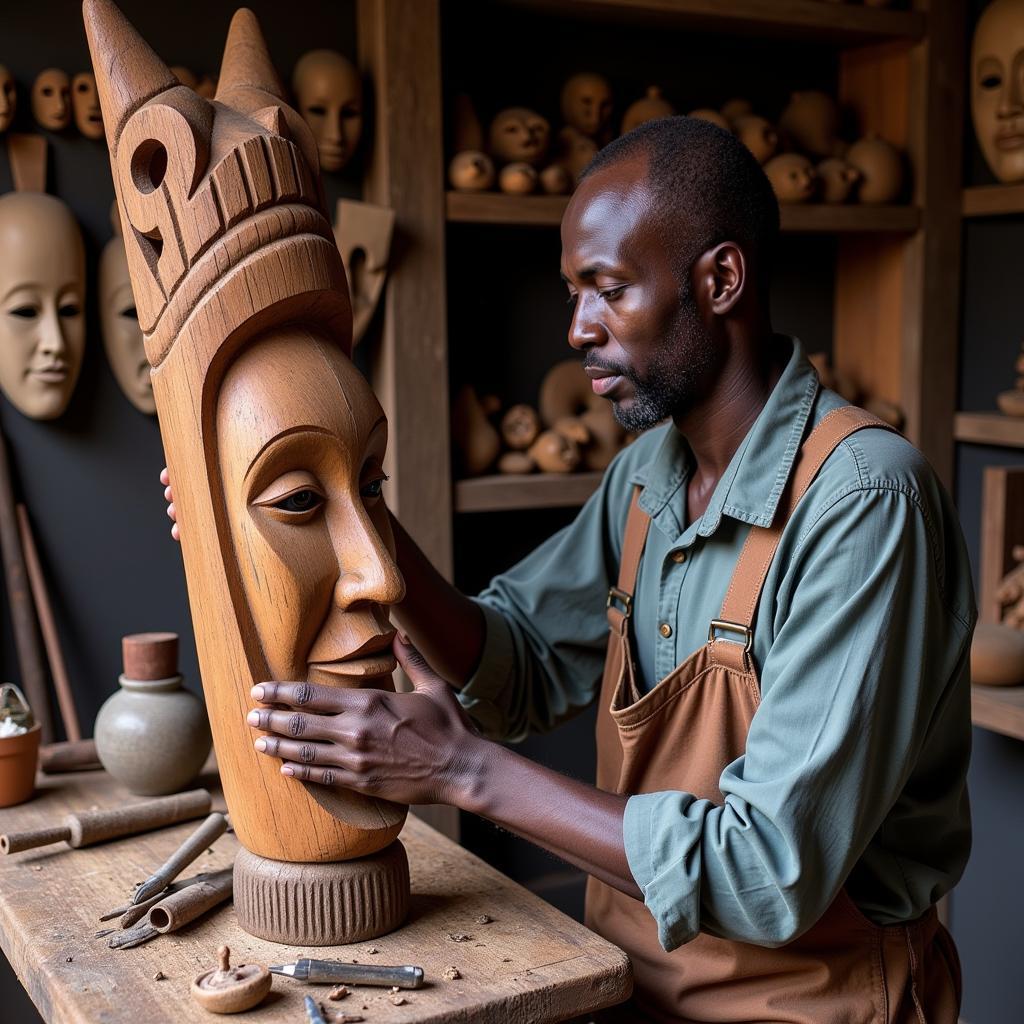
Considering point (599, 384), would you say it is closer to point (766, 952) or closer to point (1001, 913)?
point (766, 952)

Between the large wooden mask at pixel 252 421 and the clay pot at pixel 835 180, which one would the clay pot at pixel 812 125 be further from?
the large wooden mask at pixel 252 421

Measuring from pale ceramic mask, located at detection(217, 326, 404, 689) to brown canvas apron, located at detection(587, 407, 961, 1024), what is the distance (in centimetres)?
39

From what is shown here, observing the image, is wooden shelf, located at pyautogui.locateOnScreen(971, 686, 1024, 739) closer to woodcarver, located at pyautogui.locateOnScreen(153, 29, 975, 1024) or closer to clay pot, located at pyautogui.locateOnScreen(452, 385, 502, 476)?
woodcarver, located at pyautogui.locateOnScreen(153, 29, 975, 1024)

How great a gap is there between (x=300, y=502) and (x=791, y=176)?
2107mm

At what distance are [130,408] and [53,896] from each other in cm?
145

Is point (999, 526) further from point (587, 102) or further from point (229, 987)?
point (229, 987)

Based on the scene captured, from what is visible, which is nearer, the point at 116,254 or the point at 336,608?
the point at 336,608

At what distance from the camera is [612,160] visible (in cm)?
155

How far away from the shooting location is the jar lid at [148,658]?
71.5 inches

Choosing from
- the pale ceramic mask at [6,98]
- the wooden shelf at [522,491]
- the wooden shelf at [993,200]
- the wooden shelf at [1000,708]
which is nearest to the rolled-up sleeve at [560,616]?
the wooden shelf at [522,491]

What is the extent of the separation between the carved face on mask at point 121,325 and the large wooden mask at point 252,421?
1223mm

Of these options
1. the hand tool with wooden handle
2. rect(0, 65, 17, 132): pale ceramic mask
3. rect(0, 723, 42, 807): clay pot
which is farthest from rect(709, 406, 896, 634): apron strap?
rect(0, 65, 17, 132): pale ceramic mask

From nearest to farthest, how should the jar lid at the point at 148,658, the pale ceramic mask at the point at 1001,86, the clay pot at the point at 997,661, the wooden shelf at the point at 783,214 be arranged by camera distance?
the jar lid at the point at 148,658, the clay pot at the point at 997,661, the wooden shelf at the point at 783,214, the pale ceramic mask at the point at 1001,86

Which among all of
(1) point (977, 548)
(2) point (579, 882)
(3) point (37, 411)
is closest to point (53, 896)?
(3) point (37, 411)
